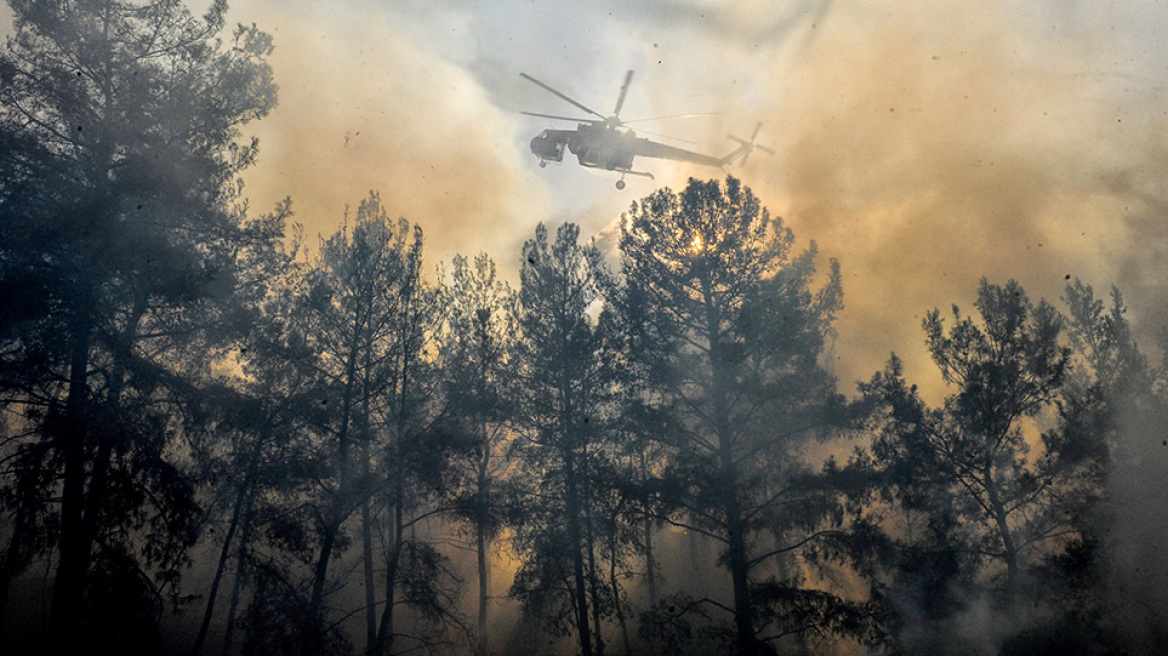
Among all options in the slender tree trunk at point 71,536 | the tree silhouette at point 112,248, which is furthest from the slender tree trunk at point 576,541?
the slender tree trunk at point 71,536

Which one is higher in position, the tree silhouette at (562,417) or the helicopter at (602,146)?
the helicopter at (602,146)

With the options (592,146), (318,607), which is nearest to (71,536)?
Result: (318,607)

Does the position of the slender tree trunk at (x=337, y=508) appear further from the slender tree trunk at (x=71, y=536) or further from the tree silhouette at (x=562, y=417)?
the tree silhouette at (x=562, y=417)

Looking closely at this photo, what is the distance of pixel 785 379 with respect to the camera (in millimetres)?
10992

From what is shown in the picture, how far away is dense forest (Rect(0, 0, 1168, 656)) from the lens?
298 inches

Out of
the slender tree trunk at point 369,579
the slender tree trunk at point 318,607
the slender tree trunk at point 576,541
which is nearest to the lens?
the slender tree trunk at point 318,607

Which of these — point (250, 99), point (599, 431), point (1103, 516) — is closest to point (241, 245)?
point (250, 99)

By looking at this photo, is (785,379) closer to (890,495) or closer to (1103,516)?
(890,495)

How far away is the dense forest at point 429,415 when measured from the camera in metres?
7.56

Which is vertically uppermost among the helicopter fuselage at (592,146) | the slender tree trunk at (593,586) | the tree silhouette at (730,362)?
the helicopter fuselage at (592,146)

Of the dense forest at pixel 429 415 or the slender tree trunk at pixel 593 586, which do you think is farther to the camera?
the slender tree trunk at pixel 593 586

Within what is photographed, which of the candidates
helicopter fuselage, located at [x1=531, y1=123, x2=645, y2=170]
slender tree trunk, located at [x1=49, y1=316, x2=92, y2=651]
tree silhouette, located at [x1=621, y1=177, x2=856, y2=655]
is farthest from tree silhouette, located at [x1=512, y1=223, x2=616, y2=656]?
helicopter fuselage, located at [x1=531, y1=123, x2=645, y2=170]

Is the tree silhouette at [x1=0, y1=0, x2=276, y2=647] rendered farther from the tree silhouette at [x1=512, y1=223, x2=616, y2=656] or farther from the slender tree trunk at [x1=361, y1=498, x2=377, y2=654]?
the tree silhouette at [x1=512, y1=223, x2=616, y2=656]

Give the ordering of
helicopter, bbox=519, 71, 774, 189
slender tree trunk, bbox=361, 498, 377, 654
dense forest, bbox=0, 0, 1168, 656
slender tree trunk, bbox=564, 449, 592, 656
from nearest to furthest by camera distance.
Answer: dense forest, bbox=0, 0, 1168, 656 < slender tree trunk, bbox=564, 449, 592, 656 < slender tree trunk, bbox=361, 498, 377, 654 < helicopter, bbox=519, 71, 774, 189
